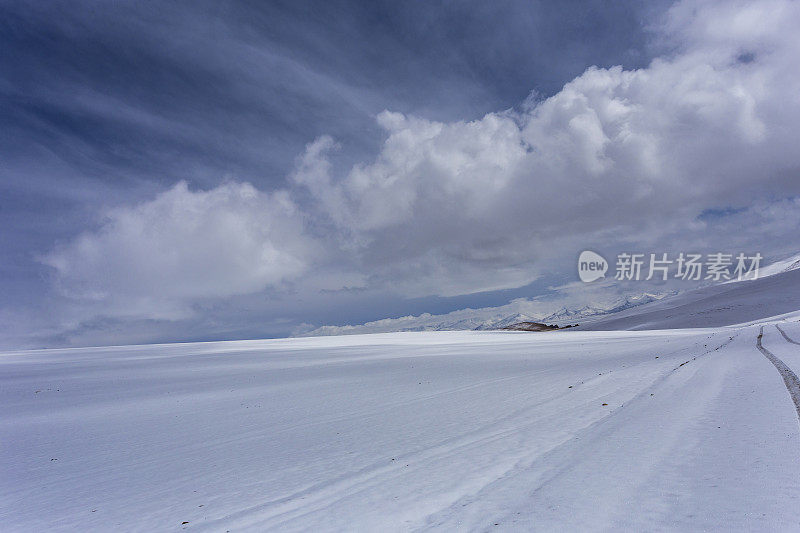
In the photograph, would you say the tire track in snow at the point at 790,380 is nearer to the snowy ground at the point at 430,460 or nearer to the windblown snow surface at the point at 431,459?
the windblown snow surface at the point at 431,459

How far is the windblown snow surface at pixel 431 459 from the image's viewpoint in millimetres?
4047

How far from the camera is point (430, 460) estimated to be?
5801 mm

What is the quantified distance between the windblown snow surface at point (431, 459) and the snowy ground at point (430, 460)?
0.03m

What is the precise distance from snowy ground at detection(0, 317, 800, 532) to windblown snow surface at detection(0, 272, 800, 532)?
3cm

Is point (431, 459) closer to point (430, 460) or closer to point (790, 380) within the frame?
point (430, 460)

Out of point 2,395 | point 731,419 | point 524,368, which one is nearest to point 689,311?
point 524,368

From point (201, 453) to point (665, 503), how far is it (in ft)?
23.0

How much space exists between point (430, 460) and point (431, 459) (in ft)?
0.14

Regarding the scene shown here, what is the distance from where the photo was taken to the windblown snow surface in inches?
159

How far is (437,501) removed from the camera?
4383mm

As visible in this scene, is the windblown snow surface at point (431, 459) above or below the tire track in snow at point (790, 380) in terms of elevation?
below

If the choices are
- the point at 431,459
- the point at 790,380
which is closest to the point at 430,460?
the point at 431,459

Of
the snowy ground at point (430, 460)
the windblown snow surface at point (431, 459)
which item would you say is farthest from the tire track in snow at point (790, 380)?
the snowy ground at point (430, 460)

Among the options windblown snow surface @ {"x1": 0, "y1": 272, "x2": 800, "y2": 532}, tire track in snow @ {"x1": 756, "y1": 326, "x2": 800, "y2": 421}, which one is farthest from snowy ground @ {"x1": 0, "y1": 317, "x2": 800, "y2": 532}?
tire track in snow @ {"x1": 756, "y1": 326, "x2": 800, "y2": 421}
